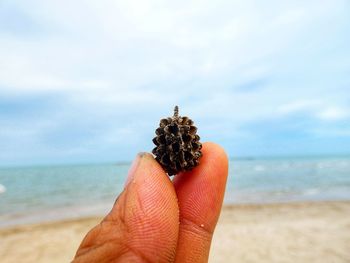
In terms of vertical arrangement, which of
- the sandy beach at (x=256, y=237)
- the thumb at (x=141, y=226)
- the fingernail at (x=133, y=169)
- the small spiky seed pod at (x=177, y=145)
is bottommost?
the sandy beach at (x=256, y=237)

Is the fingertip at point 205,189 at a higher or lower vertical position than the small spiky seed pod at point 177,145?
lower

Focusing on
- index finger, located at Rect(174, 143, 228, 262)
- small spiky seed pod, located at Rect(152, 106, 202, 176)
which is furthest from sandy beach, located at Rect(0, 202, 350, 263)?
small spiky seed pod, located at Rect(152, 106, 202, 176)

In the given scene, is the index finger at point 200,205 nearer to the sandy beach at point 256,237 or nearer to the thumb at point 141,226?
the thumb at point 141,226

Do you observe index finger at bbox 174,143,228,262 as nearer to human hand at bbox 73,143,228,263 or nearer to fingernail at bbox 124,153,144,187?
human hand at bbox 73,143,228,263

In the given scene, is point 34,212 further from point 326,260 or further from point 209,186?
point 209,186

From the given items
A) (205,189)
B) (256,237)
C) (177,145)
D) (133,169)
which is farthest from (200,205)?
(256,237)

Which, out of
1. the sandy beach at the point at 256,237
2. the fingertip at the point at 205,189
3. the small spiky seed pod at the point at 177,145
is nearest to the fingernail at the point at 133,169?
the small spiky seed pod at the point at 177,145

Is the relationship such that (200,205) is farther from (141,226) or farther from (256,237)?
(256,237)
